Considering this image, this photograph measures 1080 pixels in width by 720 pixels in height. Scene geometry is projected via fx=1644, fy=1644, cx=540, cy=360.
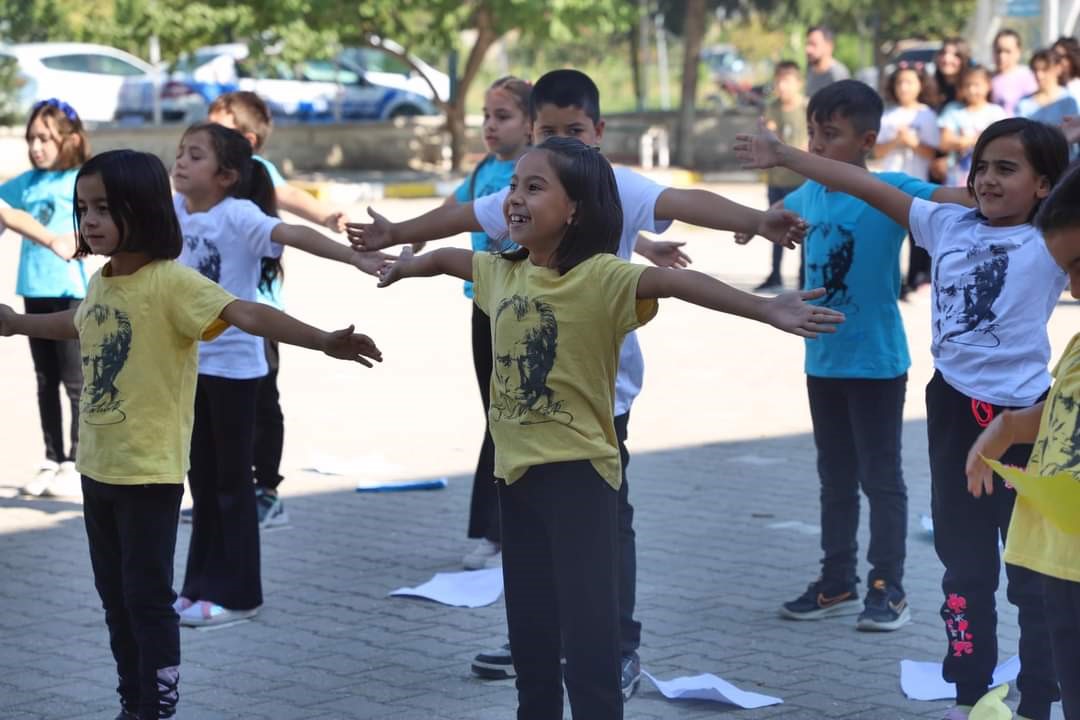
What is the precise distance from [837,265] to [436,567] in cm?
195

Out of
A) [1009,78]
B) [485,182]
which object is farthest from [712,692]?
[1009,78]

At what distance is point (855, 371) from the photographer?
5297 mm

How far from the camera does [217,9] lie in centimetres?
2394

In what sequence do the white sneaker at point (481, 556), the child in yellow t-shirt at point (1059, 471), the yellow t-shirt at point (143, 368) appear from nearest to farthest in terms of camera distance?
the child in yellow t-shirt at point (1059, 471), the yellow t-shirt at point (143, 368), the white sneaker at point (481, 556)

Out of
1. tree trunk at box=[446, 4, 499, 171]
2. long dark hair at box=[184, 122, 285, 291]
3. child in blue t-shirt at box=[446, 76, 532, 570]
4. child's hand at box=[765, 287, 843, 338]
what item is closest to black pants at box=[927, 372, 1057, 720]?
child's hand at box=[765, 287, 843, 338]

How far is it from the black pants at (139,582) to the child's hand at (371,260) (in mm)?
829

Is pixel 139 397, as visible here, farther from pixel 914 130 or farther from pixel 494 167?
pixel 914 130

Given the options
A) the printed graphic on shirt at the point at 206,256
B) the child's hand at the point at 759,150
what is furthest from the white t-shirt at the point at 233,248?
the child's hand at the point at 759,150

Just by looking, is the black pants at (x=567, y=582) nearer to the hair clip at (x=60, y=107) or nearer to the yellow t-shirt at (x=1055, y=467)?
the yellow t-shirt at (x=1055, y=467)

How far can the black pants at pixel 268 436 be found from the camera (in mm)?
6820

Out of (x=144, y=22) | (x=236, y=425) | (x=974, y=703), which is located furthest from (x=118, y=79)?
(x=974, y=703)

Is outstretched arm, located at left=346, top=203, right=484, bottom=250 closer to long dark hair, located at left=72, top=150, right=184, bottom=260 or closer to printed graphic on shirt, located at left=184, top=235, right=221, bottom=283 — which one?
long dark hair, located at left=72, top=150, right=184, bottom=260

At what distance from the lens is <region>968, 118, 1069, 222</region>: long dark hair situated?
4176 millimetres

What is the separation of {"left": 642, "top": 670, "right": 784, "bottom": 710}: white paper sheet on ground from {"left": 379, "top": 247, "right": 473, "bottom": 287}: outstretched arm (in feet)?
4.47
